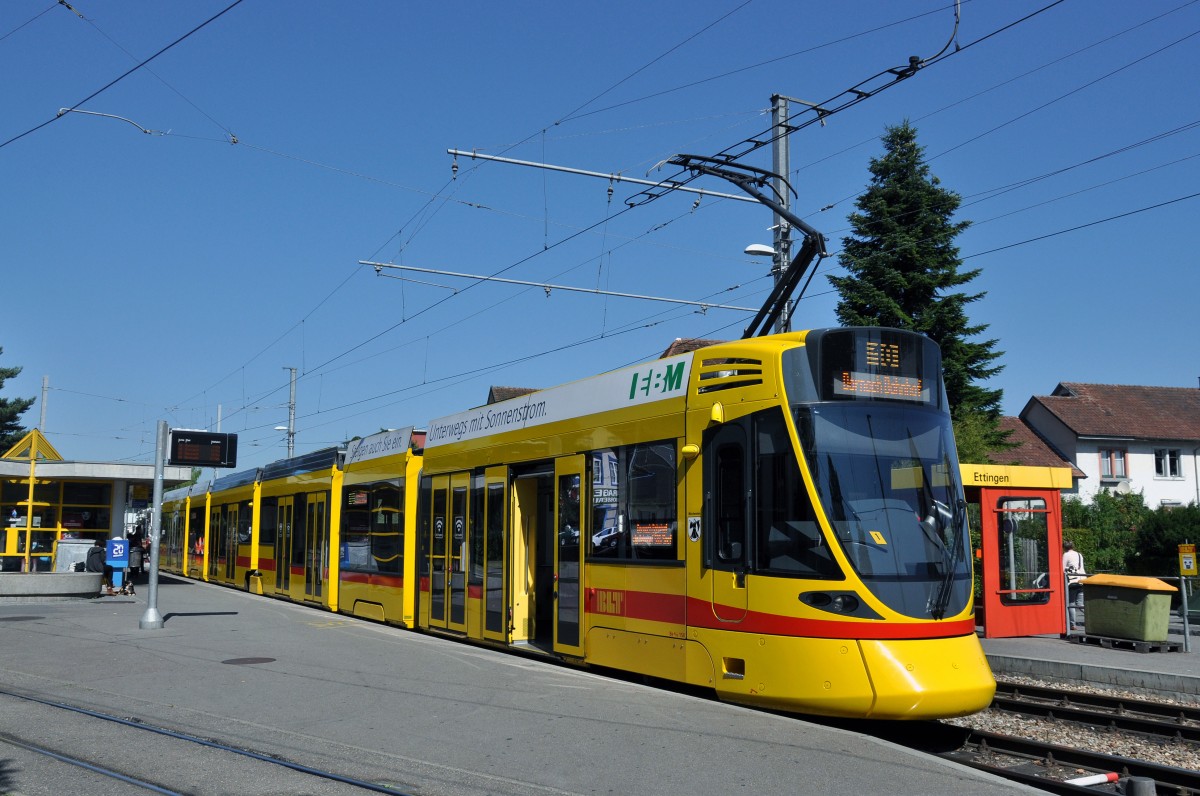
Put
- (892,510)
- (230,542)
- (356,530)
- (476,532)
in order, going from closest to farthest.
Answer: (892,510) < (476,532) < (356,530) < (230,542)

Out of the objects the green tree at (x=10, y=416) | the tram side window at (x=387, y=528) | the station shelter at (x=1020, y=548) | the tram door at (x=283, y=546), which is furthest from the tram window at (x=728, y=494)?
the green tree at (x=10, y=416)

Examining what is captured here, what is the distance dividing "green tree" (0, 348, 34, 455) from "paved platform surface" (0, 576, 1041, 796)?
57360 millimetres

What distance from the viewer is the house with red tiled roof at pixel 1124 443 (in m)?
54.0

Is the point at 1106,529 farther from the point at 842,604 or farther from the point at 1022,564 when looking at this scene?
the point at 842,604

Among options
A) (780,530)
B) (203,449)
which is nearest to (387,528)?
(203,449)

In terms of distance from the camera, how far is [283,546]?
23578 millimetres

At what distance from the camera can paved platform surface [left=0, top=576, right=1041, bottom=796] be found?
22.8 ft

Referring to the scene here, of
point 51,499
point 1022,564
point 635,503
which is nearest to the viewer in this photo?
point 635,503

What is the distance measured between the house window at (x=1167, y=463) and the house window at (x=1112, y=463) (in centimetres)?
180

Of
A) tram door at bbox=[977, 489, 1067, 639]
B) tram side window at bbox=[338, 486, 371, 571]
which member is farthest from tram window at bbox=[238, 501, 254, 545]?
tram door at bbox=[977, 489, 1067, 639]

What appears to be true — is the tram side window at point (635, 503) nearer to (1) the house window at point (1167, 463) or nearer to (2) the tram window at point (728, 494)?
(2) the tram window at point (728, 494)

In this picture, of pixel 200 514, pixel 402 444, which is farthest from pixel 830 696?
pixel 200 514

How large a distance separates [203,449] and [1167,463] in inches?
1923

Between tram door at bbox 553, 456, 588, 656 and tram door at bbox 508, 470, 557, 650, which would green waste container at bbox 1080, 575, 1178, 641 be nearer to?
tram door at bbox 508, 470, 557, 650
